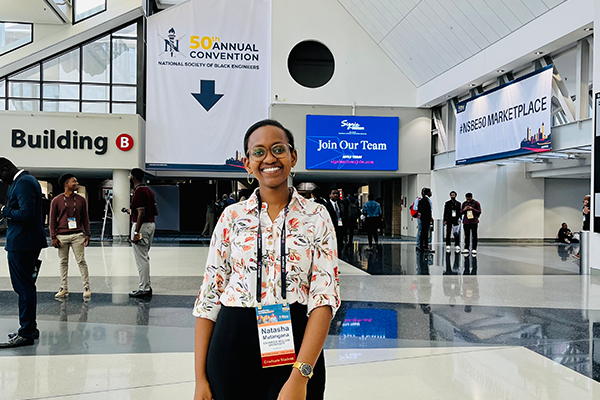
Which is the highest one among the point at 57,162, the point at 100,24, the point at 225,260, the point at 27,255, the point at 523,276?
the point at 100,24

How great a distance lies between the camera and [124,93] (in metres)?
18.6

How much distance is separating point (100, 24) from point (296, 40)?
23.1 feet

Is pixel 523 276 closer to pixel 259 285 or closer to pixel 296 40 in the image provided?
pixel 259 285

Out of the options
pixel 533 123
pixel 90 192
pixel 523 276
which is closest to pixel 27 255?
pixel 523 276

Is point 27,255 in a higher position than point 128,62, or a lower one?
lower

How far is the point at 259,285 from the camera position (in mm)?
1556

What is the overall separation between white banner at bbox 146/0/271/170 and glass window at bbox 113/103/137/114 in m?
1.22

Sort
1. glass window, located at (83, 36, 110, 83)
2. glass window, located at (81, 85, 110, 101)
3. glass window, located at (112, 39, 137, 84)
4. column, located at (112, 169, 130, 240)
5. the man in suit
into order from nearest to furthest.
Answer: the man in suit < column, located at (112, 169, 130, 240) < glass window, located at (81, 85, 110, 101) < glass window, located at (83, 36, 110, 83) < glass window, located at (112, 39, 137, 84)

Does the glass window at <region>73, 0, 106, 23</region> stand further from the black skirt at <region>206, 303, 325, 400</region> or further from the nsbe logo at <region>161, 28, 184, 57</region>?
the black skirt at <region>206, 303, 325, 400</region>

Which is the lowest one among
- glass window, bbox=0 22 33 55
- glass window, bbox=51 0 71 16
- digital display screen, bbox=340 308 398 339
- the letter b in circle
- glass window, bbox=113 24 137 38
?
digital display screen, bbox=340 308 398 339

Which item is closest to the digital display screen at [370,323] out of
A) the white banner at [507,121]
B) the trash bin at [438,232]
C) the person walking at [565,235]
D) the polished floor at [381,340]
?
the polished floor at [381,340]

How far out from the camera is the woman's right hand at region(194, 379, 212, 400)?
1.57m

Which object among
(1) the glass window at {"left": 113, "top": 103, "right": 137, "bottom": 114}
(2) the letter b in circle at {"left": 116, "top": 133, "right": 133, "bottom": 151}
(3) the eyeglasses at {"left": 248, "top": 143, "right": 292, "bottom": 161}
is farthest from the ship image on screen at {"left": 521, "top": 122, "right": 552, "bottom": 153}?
(1) the glass window at {"left": 113, "top": 103, "right": 137, "bottom": 114}

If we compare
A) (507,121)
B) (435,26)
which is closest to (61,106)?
(435,26)
